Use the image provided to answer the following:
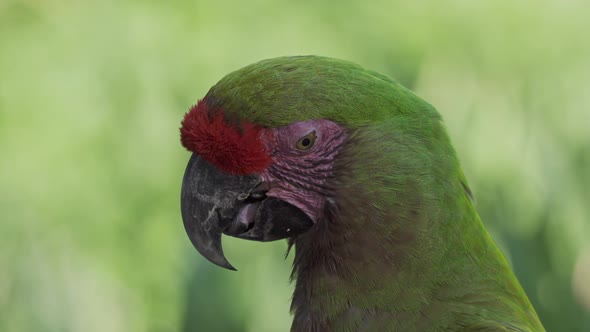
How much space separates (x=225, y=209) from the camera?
128 centimetres

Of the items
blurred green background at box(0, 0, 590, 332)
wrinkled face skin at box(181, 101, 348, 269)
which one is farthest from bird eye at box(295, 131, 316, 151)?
blurred green background at box(0, 0, 590, 332)

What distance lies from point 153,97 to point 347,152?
68.2 inches

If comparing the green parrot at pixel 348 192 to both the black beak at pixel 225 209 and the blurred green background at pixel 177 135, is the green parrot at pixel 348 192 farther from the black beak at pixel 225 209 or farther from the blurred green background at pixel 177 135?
the blurred green background at pixel 177 135

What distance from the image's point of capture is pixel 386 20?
11.0 feet

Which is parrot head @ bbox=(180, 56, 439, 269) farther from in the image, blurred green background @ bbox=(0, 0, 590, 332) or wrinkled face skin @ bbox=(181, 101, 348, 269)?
blurred green background @ bbox=(0, 0, 590, 332)

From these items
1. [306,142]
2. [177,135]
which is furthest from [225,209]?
[177,135]

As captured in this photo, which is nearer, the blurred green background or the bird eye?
the bird eye

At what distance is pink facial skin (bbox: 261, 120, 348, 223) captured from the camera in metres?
1.27

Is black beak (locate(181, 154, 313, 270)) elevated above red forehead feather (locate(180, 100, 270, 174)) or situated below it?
below

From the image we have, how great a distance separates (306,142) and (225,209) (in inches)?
7.1

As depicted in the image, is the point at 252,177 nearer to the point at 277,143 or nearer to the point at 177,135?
the point at 277,143

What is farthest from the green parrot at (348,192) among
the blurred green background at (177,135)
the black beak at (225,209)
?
the blurred green background at (177,135)

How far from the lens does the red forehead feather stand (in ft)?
4.13

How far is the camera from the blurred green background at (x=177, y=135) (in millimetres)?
2160
